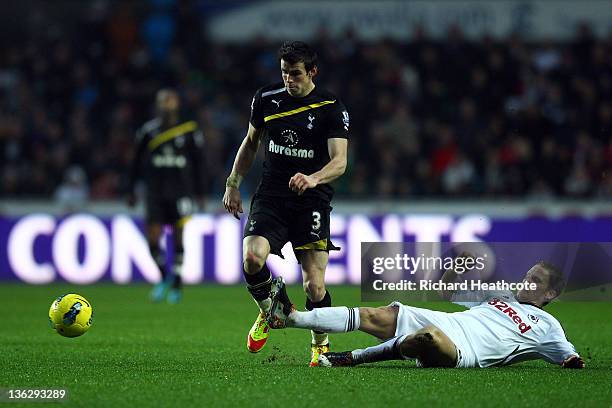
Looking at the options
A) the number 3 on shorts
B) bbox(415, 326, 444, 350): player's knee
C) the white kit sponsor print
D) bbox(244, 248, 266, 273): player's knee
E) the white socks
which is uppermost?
the white kit sponsor print

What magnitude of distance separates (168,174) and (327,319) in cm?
689

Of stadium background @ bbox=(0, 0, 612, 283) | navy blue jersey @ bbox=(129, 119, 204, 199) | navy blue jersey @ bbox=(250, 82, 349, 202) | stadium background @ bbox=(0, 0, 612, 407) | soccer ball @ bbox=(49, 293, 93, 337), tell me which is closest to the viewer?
navy blue jersey @ bbox=(250, 82, 349, 202)

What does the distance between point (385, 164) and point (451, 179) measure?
107 cm

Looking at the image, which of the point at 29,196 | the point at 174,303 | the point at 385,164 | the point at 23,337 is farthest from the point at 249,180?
the point at 23,337

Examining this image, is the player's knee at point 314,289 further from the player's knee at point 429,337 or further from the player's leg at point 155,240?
the player's leg at point 155,240

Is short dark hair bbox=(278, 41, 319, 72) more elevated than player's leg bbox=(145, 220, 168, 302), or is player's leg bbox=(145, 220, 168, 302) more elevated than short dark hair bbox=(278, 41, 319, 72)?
short dark hair bbox=(278, 41, 319, 72)

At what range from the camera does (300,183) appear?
7098 millimetres

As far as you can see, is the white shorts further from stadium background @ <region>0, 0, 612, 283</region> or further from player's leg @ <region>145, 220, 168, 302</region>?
stadium background @ <region>0, 0, 612, 283</region>

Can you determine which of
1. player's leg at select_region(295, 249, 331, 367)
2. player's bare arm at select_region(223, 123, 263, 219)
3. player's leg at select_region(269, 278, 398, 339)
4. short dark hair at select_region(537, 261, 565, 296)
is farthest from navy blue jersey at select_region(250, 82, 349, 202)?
short dark hair at select_region(537, 261, 565, 296)

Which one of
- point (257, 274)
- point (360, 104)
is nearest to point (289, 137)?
point (257, 274)

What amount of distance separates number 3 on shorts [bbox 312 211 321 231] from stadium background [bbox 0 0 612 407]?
12.0ft

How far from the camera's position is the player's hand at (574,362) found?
23.9ft

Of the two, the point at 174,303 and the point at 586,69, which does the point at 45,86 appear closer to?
the point at 174,303

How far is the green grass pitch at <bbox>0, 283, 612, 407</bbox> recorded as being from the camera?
6.07 metres
